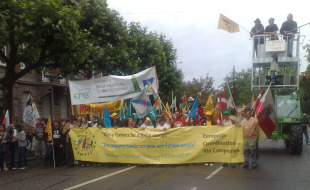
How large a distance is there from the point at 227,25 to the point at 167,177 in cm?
908

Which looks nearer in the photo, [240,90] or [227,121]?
[227,121]

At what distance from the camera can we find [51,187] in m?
8.27

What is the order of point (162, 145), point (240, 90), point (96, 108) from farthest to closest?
point (240, 90) → point (96, 108) → point (162, 145)

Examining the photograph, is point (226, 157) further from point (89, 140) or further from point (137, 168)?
point (89, 140)

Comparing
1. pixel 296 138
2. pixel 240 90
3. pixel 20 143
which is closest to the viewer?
pixel 20 143

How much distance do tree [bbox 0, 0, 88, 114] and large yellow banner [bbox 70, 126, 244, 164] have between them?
3415mm

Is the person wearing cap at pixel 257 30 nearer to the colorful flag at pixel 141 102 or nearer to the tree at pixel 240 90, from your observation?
the colorful flag at pixel 141 102

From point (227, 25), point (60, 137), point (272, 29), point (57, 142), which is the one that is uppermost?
point (227, 25)

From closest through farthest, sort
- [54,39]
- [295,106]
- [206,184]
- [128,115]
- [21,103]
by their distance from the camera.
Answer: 1. [206,184]
2. [54,39]
3. [295,106]
4. [128,115]
5. [21,103]

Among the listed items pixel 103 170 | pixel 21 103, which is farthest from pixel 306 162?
pixel 21 103

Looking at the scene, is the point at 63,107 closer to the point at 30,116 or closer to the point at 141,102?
the point at 30,116

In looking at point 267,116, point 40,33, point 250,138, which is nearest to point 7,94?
point 40,33

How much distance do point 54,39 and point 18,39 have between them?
4.27 feet

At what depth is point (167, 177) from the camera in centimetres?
902
